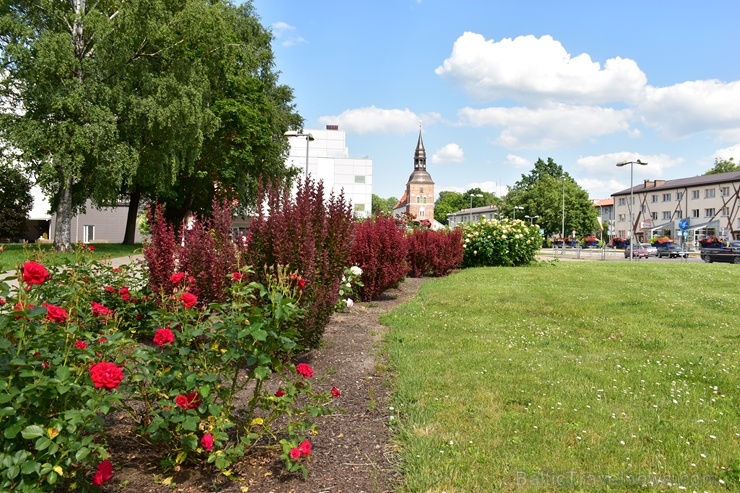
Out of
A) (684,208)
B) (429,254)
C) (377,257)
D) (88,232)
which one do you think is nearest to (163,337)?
(377,257)

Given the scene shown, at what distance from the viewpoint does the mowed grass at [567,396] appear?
3178 mm

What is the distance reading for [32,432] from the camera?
218cm

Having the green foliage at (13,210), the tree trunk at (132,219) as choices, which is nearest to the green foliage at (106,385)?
the tree trunk at (132,219)

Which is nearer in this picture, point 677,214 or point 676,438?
point 676,438

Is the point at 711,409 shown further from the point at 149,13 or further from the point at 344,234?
the point at 149,13

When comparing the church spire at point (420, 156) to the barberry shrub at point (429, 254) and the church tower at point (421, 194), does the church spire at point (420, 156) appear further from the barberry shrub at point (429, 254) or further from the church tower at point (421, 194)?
the barberry shrub at point (429, 254)

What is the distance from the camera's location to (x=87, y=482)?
8.52ft

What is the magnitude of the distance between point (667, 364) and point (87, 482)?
5523 millimetres

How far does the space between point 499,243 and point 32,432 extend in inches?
710

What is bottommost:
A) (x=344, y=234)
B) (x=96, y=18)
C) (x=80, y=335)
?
(x=80, y=335)

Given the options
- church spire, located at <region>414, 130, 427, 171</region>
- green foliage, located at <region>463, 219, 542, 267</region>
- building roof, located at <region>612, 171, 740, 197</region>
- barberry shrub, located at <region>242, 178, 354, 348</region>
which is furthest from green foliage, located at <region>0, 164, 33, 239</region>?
church spire, located at <region>414, 130, 427, 171</region>

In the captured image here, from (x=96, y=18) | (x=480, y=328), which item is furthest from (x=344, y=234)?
(x=96, y=18)

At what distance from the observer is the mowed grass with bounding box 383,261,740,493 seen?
318 centimetres

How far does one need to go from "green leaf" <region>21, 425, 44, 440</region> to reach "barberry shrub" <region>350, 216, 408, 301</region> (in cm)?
784
